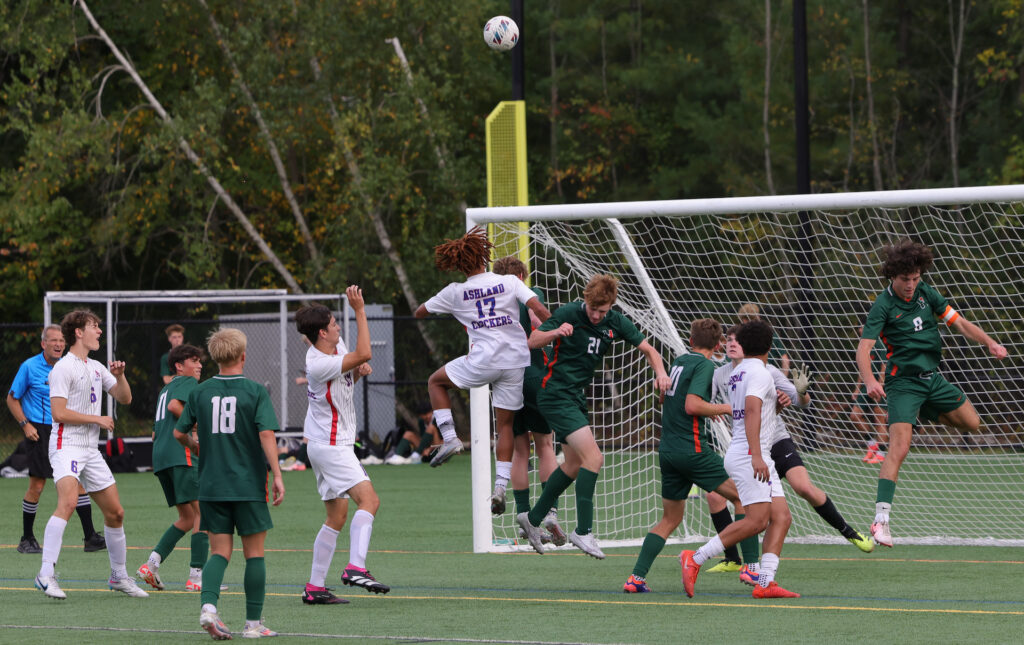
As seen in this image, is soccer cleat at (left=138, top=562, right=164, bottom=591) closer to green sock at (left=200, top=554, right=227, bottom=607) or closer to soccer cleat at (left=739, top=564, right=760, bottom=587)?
green sock at (left=200, top=554, right=227, bottom=607)

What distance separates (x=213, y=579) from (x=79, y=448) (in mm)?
2491

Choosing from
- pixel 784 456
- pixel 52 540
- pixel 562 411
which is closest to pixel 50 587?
pixel 52 540

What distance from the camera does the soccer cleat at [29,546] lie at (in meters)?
11.6

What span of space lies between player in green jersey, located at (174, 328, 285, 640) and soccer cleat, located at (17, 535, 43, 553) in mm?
5117

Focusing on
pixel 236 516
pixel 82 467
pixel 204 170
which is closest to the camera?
pixel 236 516

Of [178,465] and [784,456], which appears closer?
[178,465]

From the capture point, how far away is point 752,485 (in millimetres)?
8250

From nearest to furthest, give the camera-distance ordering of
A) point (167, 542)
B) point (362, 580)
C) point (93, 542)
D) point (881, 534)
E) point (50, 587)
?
point (362, 580), point (50, 587), point (167, 542), point (881, 534), point (93, 542)

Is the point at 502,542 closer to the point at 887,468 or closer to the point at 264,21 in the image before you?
the point at 887,468

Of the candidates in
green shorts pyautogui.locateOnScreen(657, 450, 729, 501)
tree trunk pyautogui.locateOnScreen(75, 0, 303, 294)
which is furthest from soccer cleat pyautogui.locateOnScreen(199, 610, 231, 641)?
tree trunk pyautogui.locateOnScreen(75, 0, 303, 294)

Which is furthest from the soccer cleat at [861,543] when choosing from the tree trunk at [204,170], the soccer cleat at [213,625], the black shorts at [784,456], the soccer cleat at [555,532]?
the tree trunk at [204,170]

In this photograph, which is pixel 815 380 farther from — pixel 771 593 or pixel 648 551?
pixel 771 593

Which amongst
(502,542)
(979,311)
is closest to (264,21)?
(979,311)

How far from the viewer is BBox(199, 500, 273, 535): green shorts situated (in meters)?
7.04
